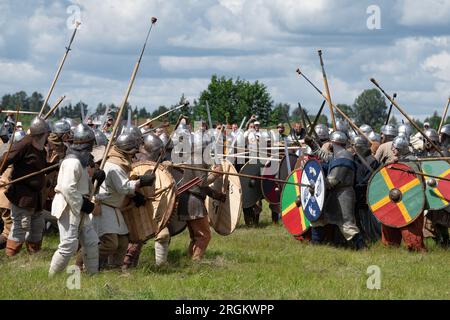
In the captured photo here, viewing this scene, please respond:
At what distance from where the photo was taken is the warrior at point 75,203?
25.0 ft

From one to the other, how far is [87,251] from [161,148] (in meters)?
1.62

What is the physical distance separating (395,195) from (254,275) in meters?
2.31

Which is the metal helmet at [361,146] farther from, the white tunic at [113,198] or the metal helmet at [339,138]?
the white tunic at [113,198]

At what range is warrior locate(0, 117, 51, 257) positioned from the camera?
370 inches

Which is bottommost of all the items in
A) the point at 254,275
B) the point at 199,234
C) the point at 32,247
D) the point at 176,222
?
the point at 254,275

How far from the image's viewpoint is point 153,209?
8.58 m

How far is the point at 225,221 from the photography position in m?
10.1

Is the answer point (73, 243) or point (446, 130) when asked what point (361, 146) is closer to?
point (446, 130)

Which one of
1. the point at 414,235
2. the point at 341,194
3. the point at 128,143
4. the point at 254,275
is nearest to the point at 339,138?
the point at 341,194

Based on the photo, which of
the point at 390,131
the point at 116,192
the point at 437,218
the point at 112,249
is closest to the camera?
the point at 116,192

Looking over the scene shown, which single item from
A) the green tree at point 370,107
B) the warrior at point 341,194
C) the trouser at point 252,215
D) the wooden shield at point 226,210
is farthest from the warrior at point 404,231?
the green tree at point 370,107

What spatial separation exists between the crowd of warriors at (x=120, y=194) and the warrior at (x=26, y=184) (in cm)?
1
